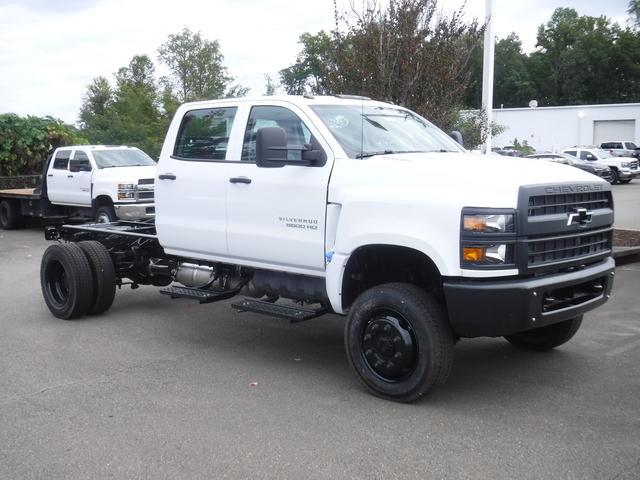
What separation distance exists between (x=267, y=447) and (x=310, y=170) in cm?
226

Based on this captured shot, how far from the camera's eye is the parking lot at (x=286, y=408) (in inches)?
170

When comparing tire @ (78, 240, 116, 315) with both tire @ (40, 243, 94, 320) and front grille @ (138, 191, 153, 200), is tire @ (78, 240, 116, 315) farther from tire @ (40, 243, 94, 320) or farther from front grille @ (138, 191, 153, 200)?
front grille @ (138, 191, 153, 200)

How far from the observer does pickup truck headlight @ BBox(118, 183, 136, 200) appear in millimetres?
15469

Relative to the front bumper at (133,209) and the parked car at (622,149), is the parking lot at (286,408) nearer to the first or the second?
A: the front bumper at (133,209)

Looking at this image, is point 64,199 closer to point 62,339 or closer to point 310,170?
point 62,339

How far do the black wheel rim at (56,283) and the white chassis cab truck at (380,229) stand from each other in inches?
54.4

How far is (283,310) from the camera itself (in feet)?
19.7

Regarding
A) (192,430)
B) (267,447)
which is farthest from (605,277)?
(192,430)

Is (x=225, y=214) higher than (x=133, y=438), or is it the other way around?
(x=225, y=214)

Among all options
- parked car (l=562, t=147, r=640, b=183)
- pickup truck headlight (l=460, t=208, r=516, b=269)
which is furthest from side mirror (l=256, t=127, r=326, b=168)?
parked car (l=562, t=147, r=640, b=183)

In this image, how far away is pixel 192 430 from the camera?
483cm

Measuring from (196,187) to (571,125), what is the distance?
50975 millimetres

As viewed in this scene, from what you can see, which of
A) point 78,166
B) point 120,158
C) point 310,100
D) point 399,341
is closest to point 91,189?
point 78,166

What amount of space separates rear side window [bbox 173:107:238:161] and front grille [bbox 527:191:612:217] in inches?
115
